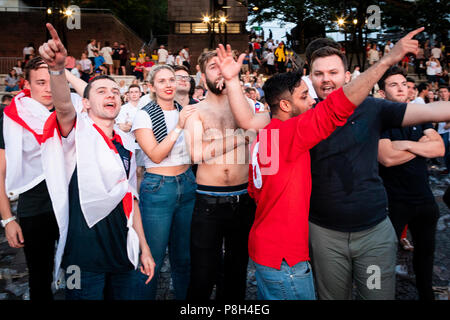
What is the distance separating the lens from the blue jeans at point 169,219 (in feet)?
9.18

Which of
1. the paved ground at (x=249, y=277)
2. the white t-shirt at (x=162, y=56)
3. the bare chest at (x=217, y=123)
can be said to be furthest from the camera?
the white t-shirt at (x=162, y=56)

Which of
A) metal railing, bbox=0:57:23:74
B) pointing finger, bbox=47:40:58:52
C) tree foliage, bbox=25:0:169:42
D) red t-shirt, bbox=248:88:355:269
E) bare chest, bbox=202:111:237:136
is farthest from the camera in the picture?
tree foliage, bbox=25:0:169:42

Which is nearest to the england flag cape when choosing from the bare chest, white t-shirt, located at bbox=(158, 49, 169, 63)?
the bare chest

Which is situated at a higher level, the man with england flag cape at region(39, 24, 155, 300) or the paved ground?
the man with england flag cape at region(39, 24, 155, 300)

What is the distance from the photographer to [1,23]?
82.5 feet

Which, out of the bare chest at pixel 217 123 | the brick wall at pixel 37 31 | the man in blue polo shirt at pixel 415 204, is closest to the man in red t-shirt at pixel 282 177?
the bare chest at pixel 217 123

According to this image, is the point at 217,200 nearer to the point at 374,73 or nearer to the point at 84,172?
the point at 84,172

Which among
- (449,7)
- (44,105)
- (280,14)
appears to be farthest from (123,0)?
(44,105)

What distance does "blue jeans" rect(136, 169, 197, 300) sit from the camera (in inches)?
110

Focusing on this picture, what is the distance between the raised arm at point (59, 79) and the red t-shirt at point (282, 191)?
46.7 inches

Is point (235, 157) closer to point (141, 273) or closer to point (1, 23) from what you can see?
point (141, 273)

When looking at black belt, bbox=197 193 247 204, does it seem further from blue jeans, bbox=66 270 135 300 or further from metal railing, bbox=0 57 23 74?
metal railing, bbox=0 57 23 74

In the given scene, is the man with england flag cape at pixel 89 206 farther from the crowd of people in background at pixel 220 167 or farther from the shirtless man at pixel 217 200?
the shirtless man at pixel 217 200
